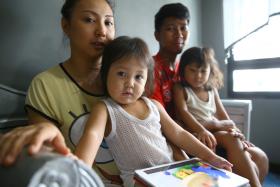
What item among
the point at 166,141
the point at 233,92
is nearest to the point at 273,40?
the point at 233,92

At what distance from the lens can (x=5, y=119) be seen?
95cm

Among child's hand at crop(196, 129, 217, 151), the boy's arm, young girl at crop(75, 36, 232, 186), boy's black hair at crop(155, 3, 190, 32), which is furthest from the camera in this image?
boy's black hair at crop(155, 3, 190, 32)

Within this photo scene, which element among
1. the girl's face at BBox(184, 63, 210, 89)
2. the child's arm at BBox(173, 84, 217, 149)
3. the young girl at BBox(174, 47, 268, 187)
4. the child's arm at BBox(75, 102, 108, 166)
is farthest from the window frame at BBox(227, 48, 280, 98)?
the child's arm at BBox(75, 102, 108, 166)

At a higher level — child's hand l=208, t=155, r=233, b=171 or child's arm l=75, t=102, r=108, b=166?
child's arm l=75, t=102, r=108, b=166

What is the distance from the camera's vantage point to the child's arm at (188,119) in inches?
43.9

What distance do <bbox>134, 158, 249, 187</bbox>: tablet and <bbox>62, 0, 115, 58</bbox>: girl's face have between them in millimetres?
500

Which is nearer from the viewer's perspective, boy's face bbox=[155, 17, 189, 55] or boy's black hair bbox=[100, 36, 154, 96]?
boy's black hair bbox=[100, 36, 154, 96]

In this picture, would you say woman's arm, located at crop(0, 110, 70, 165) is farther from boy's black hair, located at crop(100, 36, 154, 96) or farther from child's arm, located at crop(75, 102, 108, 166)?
boy's black hair, located at crop(100, 36, 154, 96)

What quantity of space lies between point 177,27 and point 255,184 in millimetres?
891

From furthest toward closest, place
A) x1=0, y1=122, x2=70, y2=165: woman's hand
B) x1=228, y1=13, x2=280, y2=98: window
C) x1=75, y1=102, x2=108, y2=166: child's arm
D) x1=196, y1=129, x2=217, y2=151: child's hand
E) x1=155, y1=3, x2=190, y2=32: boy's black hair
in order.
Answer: x1=228, y1=13, x2=280, y2=98: window → x1=155, y1=3, x2=190, y2=32: boy's black hair → x1=196, y1=129, x2=217, y2=151: child's hand → x1=75, y1=102, x2=108, y2=166: child's arm → x1=0, y1=122, x2=70, y2=165: woman's hand

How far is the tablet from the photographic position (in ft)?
2.15

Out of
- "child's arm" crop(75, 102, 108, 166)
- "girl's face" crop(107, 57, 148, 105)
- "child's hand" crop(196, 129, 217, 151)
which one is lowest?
"child's hand" crop(196, 129, 217, 151)

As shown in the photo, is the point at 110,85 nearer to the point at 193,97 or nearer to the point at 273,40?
the point at 193,97

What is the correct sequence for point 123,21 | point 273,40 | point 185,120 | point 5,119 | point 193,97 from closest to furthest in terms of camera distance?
point 5,119 < point 185,120 < point 193,97 < point 123,21 < point 273,40
